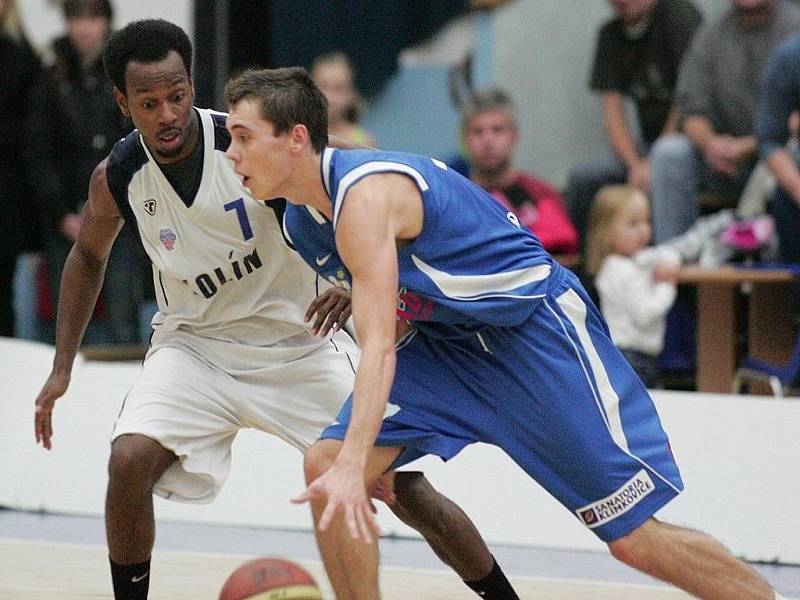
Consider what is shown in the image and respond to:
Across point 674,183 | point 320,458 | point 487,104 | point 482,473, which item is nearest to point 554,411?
point 320,458

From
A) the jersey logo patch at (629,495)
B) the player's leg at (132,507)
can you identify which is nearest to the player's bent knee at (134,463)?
the player's leg at (132,507)

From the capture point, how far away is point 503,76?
34.9 ft

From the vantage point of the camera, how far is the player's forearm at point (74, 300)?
5184 millimetres

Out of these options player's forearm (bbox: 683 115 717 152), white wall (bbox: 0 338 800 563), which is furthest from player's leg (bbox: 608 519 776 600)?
player's forearm (bbox: 683 115 717 152)

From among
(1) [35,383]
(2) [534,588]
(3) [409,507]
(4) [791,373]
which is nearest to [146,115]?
(3) [409,507]

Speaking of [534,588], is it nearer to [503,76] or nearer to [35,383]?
[35,383]

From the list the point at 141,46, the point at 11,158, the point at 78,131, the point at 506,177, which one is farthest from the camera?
the point at 11,158

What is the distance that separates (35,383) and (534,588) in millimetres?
3132

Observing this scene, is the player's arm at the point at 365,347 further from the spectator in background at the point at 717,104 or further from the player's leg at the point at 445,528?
the spectator in background at the point at 717,104

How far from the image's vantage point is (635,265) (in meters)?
8.55

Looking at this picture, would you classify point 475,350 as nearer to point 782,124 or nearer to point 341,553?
point 341,553

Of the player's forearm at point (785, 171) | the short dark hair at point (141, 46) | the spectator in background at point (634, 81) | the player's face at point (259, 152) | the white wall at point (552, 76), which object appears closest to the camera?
the player's face at point (259, 152)

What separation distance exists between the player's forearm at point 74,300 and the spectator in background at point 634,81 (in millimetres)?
4639

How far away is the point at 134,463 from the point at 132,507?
0.47ft
